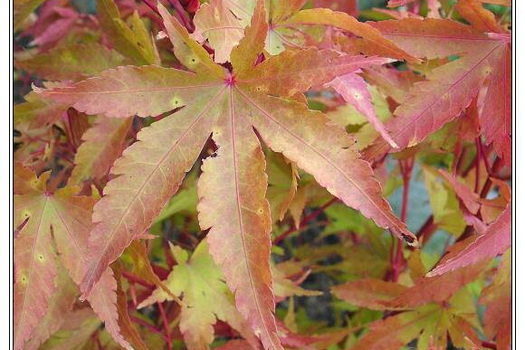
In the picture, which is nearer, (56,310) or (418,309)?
(56,310)

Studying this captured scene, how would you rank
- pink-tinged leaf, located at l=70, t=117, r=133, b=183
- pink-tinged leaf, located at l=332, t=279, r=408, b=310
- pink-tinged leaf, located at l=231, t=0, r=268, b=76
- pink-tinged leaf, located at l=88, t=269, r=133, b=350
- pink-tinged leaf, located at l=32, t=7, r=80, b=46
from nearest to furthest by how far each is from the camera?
pink-tinged leaf, located at l=231, t=0, r=268, b=76 → pink-tinged leaf, located at l=88, t=269, r=133, b=350 → pink-tinged leaf, located at l=70, t=117, r=133, b=183 → pink-tinged leaf, located at l=332, t=279, r=408, b=310 → pink-tinged leaf, located at l=32, t=7, r=80, b=46

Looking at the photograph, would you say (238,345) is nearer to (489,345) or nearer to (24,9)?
(489,345)

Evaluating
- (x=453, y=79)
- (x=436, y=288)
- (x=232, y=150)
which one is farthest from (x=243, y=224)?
(x=436, y=288)

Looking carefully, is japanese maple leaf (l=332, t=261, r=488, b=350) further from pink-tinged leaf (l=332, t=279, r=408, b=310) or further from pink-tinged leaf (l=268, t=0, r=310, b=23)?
pink-tinged leaf (l=268, t=0, r=310, b=23)

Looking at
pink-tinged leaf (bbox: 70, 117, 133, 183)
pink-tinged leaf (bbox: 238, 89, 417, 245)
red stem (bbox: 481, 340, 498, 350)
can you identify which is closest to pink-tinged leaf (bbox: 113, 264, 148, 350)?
pink-tinged leaf (bbox: 70, 117, 133, 183)

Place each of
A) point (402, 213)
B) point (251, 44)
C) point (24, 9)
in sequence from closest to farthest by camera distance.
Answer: point (251, 44) < point (24, 9) < point (402, 213)

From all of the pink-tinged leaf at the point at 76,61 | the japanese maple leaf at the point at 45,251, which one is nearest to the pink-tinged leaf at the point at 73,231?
the japanese maple leaf at the point at 45,251
